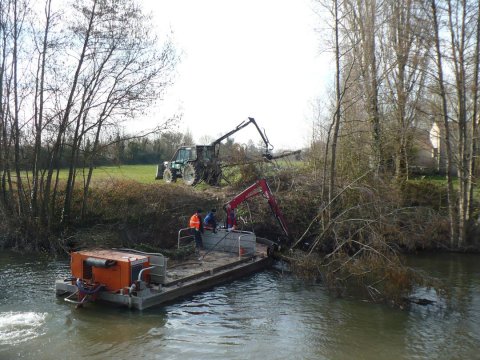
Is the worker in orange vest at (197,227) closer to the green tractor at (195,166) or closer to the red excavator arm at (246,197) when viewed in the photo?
the red excavator arm at (246,197)

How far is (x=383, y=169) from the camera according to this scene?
20766mm

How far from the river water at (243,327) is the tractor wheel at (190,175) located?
11237mm

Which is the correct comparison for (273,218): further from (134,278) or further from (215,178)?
(134,278)

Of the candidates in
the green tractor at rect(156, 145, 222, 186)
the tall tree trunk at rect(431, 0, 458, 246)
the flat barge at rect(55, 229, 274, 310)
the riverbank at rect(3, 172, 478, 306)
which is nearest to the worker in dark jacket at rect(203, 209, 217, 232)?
the flat barge at rect(55, 229, 274, 310)

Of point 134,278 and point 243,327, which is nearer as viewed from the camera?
point 243,327

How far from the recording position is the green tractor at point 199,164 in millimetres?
23503

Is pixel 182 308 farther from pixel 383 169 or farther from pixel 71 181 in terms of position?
pixel 383 169

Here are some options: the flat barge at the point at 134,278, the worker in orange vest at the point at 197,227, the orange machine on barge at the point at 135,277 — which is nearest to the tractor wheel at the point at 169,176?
the worker in orange vest at the point at 197,227

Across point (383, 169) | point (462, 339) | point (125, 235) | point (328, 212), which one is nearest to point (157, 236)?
point (125, 235)

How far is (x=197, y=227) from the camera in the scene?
50.5 feet

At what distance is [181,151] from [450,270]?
15.7 metres

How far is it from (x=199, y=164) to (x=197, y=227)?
372 inches

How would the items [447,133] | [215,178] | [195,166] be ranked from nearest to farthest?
[447,133] < [215,178] < [195,166]

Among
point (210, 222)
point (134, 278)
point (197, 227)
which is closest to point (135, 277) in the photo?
point (134, 278)
